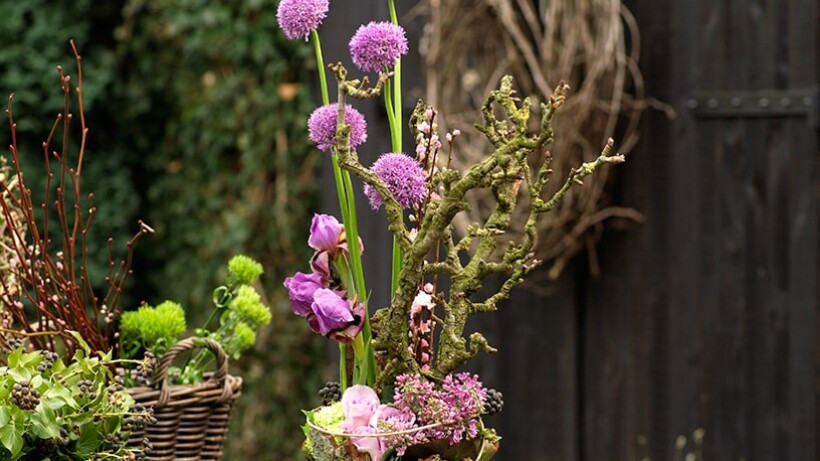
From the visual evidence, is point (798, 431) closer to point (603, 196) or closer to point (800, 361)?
point (800, 361)

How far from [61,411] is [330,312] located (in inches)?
14.1

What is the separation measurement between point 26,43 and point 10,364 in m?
2.92

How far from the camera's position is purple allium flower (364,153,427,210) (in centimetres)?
115

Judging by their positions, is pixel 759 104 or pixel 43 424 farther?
pixel 759 104

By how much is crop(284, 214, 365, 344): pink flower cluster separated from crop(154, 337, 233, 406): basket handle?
0.28m

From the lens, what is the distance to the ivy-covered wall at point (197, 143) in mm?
3771

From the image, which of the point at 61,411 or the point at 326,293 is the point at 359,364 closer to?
the point at 326,293

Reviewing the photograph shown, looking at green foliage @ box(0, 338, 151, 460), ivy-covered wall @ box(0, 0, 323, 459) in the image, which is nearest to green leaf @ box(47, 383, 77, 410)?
green foliage @ box(0, 338, 151, 460)

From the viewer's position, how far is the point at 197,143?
4000 mm

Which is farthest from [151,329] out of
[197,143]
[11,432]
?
[197,143]

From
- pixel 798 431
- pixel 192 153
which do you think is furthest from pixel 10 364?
pixel 192 153

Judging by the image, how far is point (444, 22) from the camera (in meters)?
2.96

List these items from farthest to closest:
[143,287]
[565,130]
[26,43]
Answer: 1. [143,287]
2. [26,43]
3. [565,130]

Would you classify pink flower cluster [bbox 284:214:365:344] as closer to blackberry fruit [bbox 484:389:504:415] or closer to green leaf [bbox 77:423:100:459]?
blackberry fruit [bbox 484:389:504:415]
